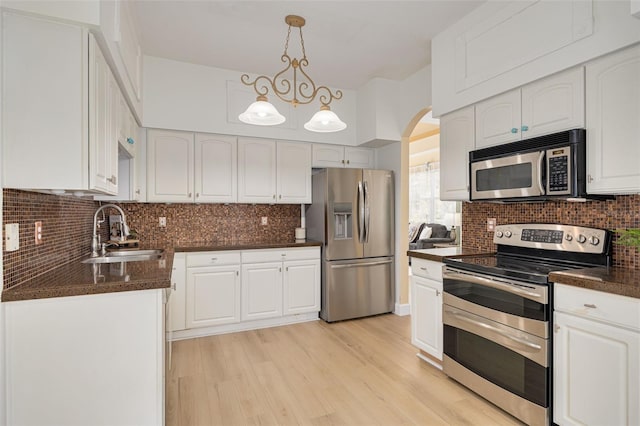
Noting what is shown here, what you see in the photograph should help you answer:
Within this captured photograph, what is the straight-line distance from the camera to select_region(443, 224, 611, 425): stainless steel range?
1.88m

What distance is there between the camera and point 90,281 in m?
1.62

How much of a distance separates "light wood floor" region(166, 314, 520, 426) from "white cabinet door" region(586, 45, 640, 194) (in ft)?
4.79

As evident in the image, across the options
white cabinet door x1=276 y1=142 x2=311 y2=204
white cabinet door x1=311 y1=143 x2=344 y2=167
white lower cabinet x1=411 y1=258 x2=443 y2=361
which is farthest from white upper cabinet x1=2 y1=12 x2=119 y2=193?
white cabinet door x1=311 y1=143 x2=344 y2=167

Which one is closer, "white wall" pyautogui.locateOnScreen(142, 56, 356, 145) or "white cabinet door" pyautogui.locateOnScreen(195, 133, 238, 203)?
"white wall" pyautogui.locateOnScreen(142, 56, 356, 145)

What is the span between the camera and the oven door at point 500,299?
1.88 m

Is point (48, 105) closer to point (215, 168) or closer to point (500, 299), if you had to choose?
point (215, 168)

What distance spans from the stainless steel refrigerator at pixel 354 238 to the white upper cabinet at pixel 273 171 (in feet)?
0.63

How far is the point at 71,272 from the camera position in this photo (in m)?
1.90

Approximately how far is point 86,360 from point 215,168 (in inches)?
94.7

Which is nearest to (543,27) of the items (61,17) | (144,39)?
(61,17)

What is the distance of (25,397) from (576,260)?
2.95 meters

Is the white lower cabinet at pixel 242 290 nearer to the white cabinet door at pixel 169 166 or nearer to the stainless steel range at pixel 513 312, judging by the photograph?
the white cabinet door at pixel 169 166

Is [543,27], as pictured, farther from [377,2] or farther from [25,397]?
[25,397]

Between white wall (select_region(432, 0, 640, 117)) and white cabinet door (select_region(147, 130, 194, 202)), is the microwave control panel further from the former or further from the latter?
white cabinet door (select_region(147, 130, 194, 202))
